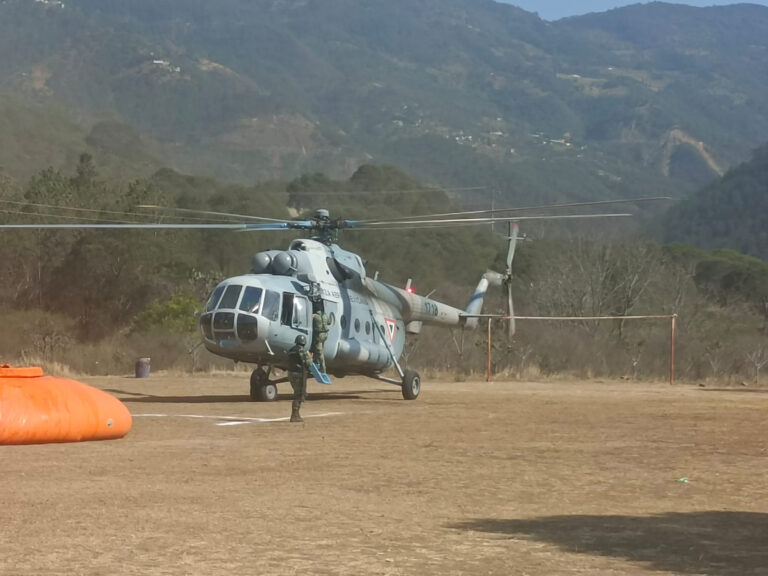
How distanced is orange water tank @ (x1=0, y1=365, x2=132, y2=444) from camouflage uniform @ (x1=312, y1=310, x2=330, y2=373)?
A: 633 cm

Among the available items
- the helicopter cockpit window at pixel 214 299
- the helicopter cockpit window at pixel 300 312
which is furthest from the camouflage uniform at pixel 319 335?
the helicopter cockpit window at pixel 214 299

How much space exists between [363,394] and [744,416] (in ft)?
35.1

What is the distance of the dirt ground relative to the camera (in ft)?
31.6

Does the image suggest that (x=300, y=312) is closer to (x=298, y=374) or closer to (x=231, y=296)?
(x=231, y=296)

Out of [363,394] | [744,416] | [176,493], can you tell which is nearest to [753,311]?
[363,394]

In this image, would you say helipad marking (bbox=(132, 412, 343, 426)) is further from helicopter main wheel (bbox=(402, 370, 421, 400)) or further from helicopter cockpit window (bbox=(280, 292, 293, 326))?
helicopter main wheel (bbox=(402, 370, 421, 400))

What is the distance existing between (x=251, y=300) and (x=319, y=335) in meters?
1.46

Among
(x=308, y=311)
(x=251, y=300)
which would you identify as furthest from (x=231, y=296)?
(x=308, y=311)

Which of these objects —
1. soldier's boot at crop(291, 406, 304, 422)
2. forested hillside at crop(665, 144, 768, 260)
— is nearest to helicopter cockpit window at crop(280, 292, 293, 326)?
soldier's boot at crop(291, 406, 304, 422)

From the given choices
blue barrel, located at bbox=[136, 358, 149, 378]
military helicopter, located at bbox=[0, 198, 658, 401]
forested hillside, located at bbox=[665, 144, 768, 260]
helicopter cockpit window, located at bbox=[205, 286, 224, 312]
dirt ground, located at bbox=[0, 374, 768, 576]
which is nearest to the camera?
dirt ground, located at bbox=[0, 374, 768, 576]

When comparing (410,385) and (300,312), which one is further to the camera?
(410,385)

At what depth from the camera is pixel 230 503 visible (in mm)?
12305

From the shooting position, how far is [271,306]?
82.3 ft

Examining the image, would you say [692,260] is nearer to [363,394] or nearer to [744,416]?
[363,394]
